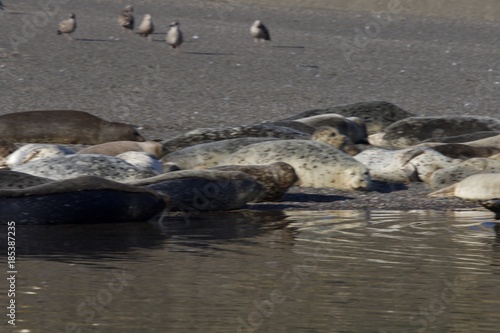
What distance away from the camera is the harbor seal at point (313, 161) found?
9242 mm

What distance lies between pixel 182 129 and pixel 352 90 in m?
4.68

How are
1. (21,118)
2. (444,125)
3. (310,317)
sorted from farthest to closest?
1. (444,125)
2. (21,118)
3. (310,317)

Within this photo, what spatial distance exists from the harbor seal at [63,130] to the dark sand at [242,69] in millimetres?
957

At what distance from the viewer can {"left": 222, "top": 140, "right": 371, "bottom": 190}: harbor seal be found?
9.24m

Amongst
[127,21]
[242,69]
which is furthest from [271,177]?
[127,21]

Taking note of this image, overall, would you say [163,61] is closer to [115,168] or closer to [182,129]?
[182,129]

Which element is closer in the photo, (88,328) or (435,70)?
(88,328)

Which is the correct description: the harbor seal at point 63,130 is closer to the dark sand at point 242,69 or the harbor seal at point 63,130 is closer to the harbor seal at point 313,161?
the dark sand at point 242,69

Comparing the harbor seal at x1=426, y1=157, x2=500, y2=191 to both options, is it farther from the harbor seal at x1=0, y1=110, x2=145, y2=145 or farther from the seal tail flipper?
the harbor seal at x1=0, y1=110, x2=145, y2=145

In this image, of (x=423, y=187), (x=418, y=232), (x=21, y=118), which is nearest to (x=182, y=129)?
(x=21, y=118)

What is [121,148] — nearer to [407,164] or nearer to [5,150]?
[5,150]

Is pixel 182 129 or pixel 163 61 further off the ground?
pixel 163 61

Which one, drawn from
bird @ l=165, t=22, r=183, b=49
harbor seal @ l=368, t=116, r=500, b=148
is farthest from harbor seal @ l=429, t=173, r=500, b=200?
bird @ l=165, t=22, r=183, b=49

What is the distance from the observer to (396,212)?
8.23 metres
